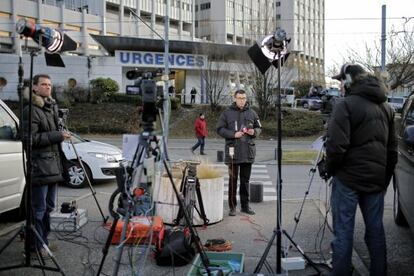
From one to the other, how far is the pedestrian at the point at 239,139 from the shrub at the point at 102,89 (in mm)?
29626

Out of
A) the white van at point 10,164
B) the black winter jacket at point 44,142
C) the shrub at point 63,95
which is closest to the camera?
the black winter jacket at point 44,142

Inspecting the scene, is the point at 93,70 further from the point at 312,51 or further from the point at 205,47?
the point at 312,51

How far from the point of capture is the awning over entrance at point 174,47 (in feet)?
129

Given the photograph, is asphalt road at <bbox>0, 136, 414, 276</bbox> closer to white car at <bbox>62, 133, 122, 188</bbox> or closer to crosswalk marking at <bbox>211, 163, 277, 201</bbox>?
crosswalk marking at <bbox>211, 163, 277, 201</bbox>

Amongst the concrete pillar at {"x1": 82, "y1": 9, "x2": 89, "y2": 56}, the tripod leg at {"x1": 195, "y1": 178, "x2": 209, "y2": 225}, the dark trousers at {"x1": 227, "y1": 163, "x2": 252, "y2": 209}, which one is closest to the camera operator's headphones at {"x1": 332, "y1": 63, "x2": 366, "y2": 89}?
the tripod leg at {"x1": 195, "y1": 178, "x2": 209, "y2": 225}

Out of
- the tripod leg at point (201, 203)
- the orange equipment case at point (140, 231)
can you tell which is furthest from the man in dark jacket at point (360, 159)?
the tripod leg at point (201, 203)

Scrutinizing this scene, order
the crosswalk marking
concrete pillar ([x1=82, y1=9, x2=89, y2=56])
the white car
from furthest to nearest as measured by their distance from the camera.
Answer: concrete pillar ([x1=82, y1=9, x2=89, y2=56]), the white car, the crosswalk marking

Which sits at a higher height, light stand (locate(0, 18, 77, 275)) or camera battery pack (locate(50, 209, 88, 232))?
light stand (locate(0, 18, 77, 275))

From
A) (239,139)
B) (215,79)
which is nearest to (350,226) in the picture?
(239,139)

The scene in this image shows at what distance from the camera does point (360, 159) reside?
4.38m

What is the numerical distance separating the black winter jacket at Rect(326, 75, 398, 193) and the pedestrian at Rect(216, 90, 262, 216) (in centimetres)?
316

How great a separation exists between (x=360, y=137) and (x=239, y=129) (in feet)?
11.3

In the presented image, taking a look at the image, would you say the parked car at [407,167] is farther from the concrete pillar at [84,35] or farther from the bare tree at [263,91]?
the concrete pillar at [84,35]

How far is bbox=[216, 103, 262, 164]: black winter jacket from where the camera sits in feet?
24.9
